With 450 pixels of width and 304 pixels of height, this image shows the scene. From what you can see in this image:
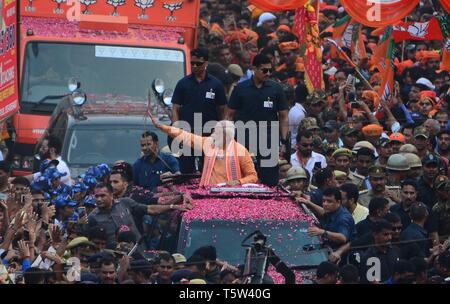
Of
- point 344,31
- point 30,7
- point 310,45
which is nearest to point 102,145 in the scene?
point 30,7

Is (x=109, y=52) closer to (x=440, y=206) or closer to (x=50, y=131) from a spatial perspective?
(x=50, y=131)

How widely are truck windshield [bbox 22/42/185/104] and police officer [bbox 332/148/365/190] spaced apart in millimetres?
3720

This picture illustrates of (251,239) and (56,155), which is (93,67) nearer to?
(56,155)

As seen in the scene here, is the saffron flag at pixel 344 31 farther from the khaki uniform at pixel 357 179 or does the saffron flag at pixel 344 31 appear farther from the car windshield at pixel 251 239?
the car windshield at pixel 251 239

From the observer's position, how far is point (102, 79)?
2102 centimetres

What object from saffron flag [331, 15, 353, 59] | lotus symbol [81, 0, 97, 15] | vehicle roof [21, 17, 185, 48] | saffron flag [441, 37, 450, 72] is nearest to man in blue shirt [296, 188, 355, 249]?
saffron flag [441, 37, 450, 72]

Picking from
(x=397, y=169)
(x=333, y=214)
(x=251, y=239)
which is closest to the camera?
(x=251, y=239)

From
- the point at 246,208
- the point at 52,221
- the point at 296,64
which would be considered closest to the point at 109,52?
the point at 296,64

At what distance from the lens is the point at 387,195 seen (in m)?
16.6

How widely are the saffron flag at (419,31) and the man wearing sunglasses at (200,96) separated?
182 inches

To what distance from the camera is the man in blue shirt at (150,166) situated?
55.1ft

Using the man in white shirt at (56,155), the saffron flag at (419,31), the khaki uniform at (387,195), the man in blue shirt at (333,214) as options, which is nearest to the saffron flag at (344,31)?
the saffron flag at (419,31)

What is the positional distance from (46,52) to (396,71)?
5601 millimetres

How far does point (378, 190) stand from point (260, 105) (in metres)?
1.52
